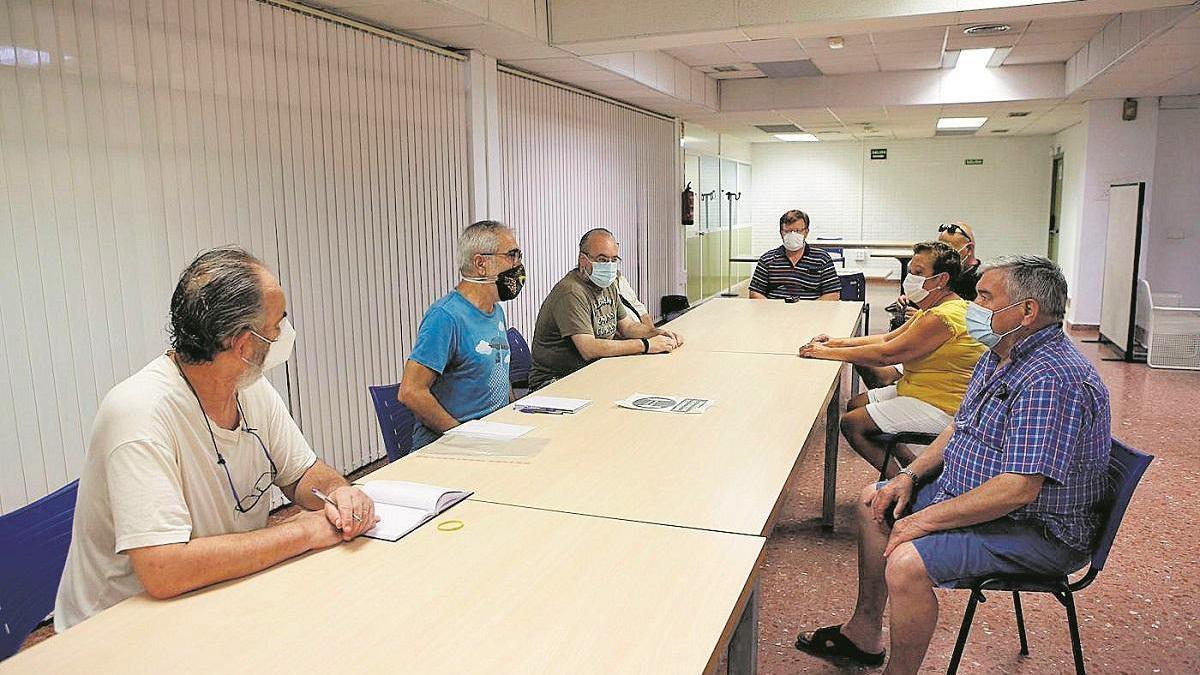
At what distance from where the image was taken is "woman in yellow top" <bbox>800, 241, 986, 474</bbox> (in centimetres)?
343

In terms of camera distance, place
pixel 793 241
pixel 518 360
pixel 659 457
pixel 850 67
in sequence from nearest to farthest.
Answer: pixel 659 457 → pixel 518 360 → pixel 793 241 → pixel 850 67

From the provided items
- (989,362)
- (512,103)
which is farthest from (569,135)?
(989,362)

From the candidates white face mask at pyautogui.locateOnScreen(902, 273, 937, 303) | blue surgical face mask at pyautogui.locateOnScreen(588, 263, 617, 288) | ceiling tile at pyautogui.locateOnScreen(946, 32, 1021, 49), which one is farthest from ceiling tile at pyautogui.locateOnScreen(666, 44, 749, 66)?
blue surgical face mask at pyautogui.locateOnScreen(588, 263, 617, 288)

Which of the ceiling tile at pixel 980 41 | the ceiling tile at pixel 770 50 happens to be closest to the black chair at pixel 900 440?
Result: the ceiling tile at pixel 770 50

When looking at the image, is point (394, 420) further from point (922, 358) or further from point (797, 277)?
point (797, 277)

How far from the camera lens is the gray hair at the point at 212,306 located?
171 centimetres

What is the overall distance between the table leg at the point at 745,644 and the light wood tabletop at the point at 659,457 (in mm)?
196

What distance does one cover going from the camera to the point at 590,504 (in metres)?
2.03

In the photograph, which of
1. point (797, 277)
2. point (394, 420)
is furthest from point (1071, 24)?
point (394, 420)

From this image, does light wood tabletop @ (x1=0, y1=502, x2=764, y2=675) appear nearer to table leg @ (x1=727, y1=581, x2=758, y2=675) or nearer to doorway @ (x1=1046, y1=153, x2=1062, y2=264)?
table leg @ (x1=727, y1=581, x2=758, y2=675)

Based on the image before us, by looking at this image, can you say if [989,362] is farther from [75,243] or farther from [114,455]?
[75,243]

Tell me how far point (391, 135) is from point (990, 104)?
6.99 m

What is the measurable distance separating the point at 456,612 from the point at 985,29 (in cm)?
667

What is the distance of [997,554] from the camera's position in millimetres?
2283
